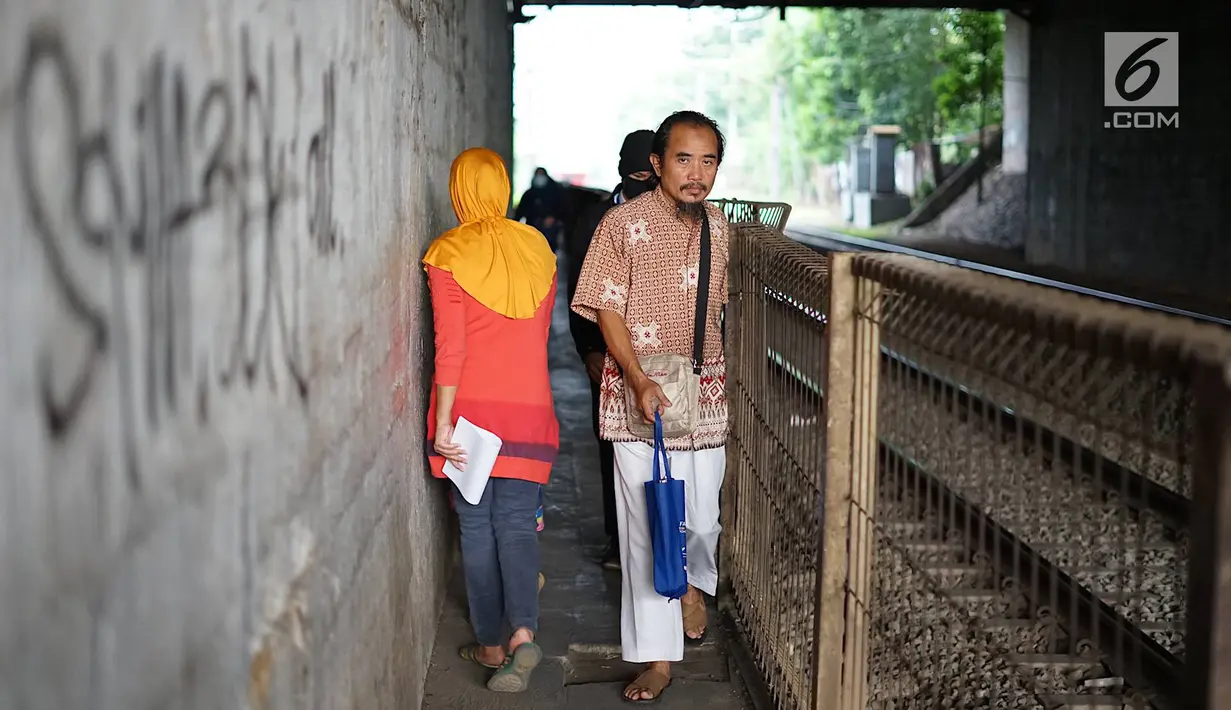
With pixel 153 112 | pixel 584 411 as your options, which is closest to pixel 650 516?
pixel 153 112

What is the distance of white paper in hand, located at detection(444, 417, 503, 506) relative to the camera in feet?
14.3

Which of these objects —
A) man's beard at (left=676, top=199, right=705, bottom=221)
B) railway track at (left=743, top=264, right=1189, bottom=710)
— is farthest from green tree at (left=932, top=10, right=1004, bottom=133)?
railway track at (left=743, top=264, right=1189, bottom=710)

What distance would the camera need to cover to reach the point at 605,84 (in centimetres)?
9012

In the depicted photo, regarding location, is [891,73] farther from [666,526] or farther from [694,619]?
[666,526]

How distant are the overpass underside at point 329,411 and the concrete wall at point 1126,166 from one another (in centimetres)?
1442

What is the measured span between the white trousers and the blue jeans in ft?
1.14

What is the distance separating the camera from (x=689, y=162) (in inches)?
167

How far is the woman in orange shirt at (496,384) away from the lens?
4195mm

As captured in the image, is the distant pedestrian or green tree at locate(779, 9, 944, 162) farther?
green tree at locate(779, 9, 944, 162)

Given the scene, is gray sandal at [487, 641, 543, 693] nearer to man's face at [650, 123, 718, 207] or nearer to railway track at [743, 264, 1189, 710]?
railway track at [743, 264, 1189, 710]

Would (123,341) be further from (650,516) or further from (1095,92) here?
(1095,92)

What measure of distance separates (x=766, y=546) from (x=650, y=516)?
2.08ft

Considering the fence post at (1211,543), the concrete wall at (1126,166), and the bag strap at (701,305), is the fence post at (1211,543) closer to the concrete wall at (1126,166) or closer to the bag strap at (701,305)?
the bag strap at (701,305)

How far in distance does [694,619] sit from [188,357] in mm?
3555
